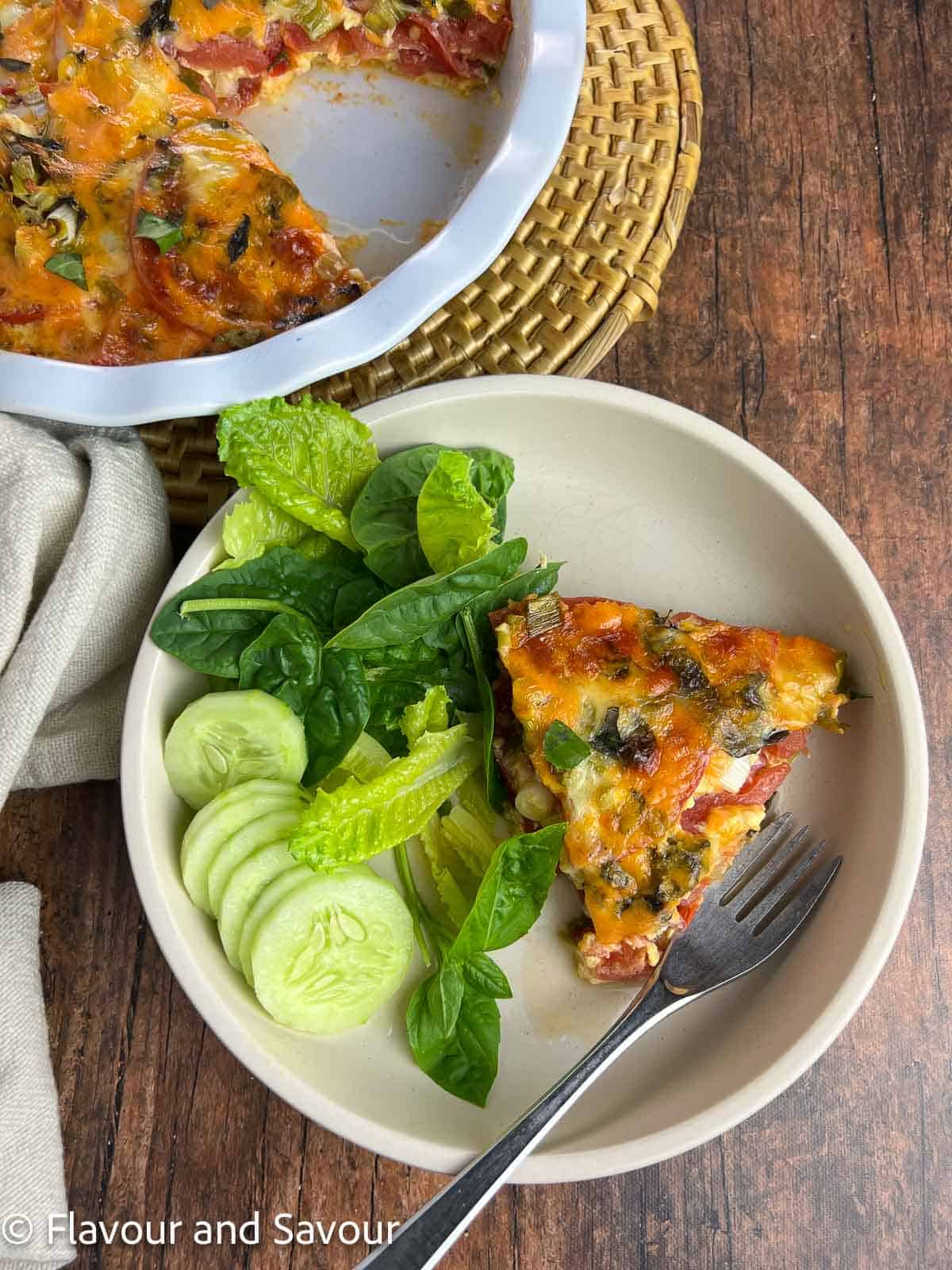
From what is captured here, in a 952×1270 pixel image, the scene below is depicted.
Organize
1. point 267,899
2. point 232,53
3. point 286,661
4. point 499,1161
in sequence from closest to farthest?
point 499,1161 < point 267,899 < point 286,661 < point 232,53

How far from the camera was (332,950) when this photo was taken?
2.17 meters

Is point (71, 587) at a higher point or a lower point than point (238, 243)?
lower

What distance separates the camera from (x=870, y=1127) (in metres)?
2.68

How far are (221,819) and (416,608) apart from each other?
1.92ft

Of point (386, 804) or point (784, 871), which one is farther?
point (784, 871)

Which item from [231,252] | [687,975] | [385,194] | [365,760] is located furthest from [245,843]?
[385,194]

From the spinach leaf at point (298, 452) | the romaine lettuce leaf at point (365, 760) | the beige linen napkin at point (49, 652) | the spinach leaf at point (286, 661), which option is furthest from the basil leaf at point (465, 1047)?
the spinach leaf at point (298, 452)

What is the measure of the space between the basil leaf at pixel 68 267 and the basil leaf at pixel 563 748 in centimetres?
149

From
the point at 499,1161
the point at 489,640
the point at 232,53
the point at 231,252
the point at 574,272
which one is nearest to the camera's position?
the point at 499,1161

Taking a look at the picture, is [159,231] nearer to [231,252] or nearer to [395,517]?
[231,252]

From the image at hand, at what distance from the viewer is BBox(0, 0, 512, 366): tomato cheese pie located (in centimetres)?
248

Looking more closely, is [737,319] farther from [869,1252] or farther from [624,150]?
[869,1252]

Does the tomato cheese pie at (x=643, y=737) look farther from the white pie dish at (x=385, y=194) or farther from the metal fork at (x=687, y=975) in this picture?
the white pie dish at (x=385, y=194)

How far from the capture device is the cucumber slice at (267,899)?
2.15 metres
